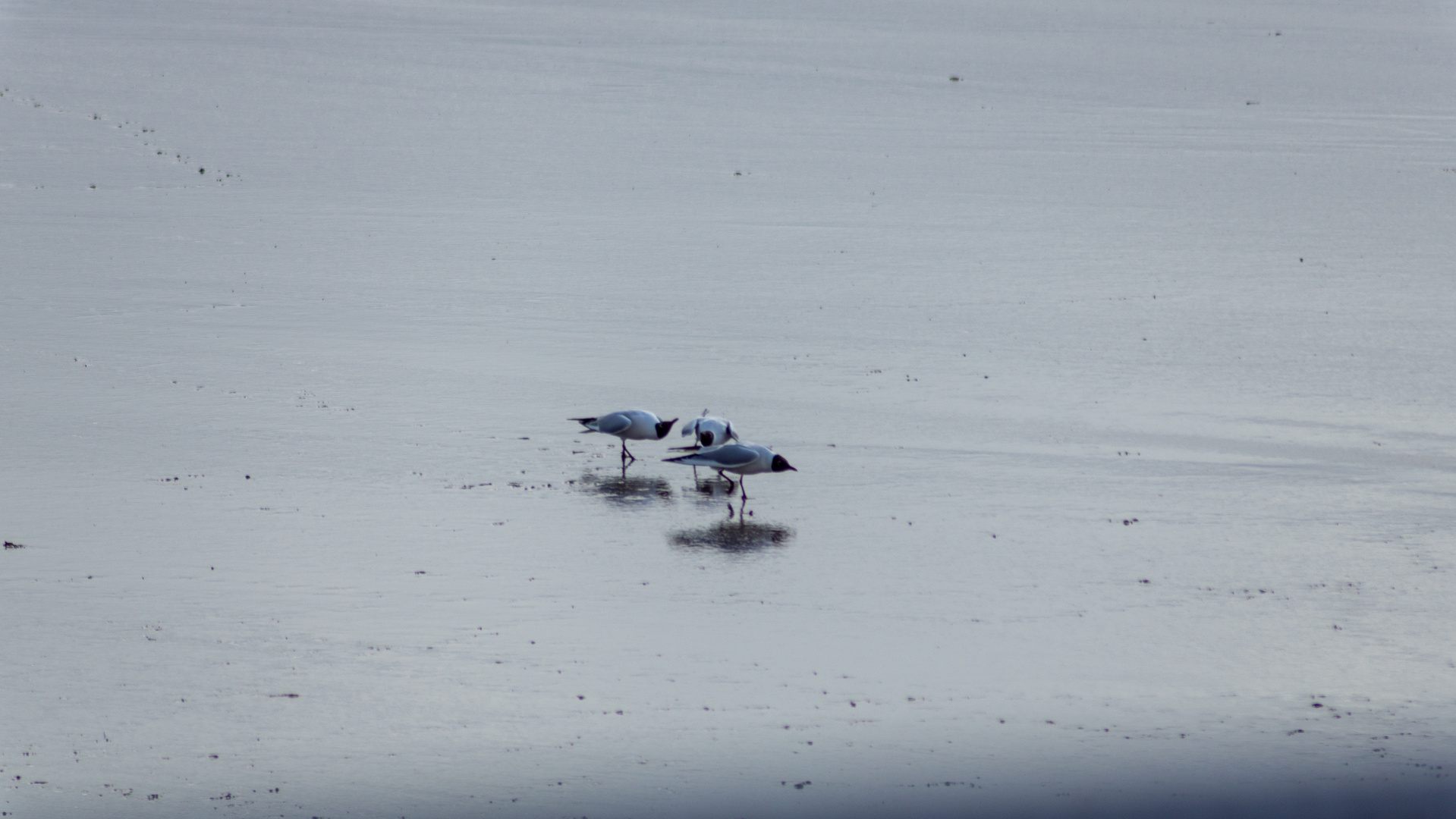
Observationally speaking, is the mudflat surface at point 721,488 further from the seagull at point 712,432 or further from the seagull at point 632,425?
the seagull at point 712,432

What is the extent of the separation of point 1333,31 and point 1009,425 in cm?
8075

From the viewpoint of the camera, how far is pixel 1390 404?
21266mm

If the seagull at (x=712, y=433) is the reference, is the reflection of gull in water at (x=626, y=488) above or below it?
below

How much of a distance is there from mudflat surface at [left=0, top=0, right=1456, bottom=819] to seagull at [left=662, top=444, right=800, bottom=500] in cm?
48

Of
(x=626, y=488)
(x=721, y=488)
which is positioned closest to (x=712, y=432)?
(x=721, y=488)

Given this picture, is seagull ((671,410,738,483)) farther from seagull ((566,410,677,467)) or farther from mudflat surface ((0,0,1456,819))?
mudflat surface ((0,0,1456,819))

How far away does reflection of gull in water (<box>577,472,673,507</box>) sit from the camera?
17594 mm

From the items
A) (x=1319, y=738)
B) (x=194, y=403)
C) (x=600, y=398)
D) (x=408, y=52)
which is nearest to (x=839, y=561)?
(x=1319, y=738)

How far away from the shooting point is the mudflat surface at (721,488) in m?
11.7

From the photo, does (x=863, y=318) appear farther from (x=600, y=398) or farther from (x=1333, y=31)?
(x=1333, y=31)

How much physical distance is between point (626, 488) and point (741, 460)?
55.2 inches

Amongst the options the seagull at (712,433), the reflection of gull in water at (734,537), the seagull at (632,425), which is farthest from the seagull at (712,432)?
the reflection of gull in water at (734,537)

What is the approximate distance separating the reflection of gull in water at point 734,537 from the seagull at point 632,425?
197cm

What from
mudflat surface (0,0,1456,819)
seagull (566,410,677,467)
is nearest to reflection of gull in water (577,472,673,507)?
mudflat surface (0,0,1456,819)
